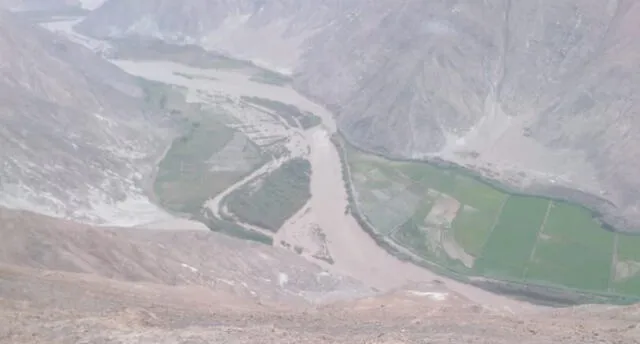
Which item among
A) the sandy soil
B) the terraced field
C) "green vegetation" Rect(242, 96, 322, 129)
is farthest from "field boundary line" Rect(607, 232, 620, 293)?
"green vegetation" Rect(242, 96, 322, 129)

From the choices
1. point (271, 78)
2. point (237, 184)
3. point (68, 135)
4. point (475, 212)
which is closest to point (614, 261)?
point (475, 212)

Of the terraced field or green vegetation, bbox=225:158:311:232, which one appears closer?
the terraced field

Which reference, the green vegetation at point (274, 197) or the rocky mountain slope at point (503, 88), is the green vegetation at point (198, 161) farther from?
the rocky mountain slope at point (503, 88)

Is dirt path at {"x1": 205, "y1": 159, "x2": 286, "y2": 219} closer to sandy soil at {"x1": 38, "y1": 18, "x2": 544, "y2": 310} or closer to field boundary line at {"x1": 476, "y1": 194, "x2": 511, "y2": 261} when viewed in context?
sandy soil at {"x1": 38, "y1": 18, "x2": 544, "y2": 310}

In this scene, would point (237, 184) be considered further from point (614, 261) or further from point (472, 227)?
point (614, 261)

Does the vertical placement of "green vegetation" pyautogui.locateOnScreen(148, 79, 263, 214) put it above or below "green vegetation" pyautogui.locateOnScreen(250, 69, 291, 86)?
below

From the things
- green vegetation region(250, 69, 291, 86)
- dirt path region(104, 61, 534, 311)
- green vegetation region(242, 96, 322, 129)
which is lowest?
dirt path region(104, 61, 534, 311)

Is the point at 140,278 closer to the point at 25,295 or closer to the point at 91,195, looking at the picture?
the point at 25,295
